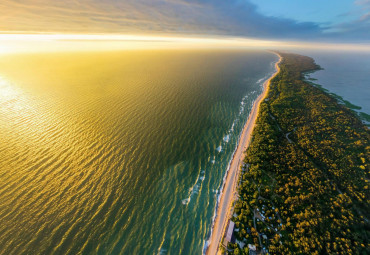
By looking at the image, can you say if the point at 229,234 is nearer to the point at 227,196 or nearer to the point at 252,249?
the point at 252,249

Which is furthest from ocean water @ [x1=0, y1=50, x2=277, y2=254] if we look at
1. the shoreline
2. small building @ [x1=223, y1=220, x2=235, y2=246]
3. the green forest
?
the green forest

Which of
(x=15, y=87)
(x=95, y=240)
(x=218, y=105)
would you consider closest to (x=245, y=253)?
(x=95, y=240)


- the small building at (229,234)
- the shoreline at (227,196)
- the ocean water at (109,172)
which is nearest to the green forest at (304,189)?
the small building at (229,234)

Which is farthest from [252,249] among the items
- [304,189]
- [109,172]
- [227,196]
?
[109,172]

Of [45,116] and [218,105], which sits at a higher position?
[218,105]

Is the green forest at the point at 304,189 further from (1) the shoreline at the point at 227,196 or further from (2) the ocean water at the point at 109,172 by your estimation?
(2) the ocean water at the point at 109,172

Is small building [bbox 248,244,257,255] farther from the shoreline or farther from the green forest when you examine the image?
the shoreline

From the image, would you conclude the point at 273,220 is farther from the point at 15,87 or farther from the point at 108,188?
the point at 15,87
